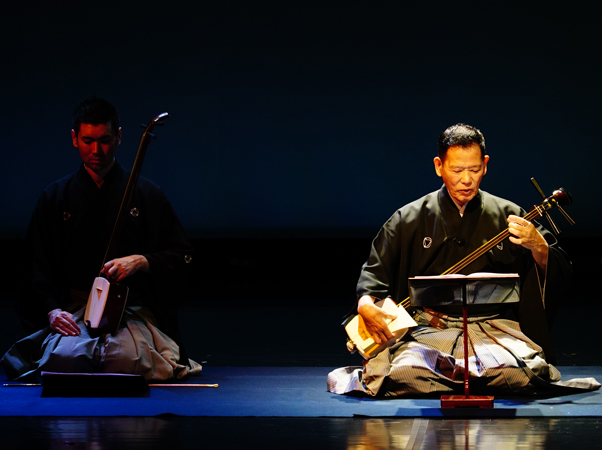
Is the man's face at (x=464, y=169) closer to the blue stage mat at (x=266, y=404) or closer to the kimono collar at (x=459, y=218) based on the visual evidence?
the kimono collar at (x=459, y=218)

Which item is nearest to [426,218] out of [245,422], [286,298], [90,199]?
[245,422]

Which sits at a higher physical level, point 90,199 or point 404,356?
point 90,199

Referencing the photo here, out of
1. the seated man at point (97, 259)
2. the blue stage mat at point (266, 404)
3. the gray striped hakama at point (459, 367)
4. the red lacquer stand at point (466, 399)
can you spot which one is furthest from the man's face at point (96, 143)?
the red lacquer stand at point (466, 399)

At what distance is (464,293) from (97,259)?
1.69m

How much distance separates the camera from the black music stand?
2912 millimetres

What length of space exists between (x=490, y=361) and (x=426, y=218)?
677 millimetres

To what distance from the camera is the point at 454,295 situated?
9.68 feet

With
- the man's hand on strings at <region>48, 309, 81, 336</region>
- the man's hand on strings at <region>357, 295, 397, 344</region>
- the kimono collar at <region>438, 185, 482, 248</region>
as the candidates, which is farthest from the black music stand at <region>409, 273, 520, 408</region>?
the man's hand on strings at <region>48, 309, 81, 336</region>

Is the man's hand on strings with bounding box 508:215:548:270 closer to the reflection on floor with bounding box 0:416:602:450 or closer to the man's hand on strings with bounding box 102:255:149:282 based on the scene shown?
the reflection on floor with bounding box 0:416:602:450

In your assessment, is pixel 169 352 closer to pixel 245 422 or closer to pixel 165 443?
pixel 245 422

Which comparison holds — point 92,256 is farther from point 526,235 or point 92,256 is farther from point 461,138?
point 526,235

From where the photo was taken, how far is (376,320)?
3.24 m

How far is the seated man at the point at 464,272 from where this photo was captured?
3.18 metres

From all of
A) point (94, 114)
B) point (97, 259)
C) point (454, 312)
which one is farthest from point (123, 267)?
point (454, 312)
